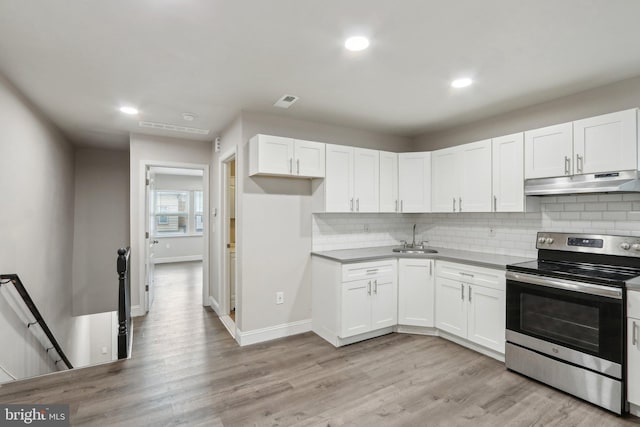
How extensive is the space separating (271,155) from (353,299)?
175 centimetres

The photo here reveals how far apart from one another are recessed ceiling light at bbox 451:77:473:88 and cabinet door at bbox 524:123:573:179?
2.78 feet

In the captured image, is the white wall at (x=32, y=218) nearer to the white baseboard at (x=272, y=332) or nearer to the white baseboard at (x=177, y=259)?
the white baseboard at (x=272, y=332)

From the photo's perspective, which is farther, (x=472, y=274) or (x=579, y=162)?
(x=472, y=274)

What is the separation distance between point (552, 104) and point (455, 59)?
1527mm

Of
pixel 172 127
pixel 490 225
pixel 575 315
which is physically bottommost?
pixel 575 315

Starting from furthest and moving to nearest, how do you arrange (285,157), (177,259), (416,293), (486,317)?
(177,259), (416,293), (285,157), (486,317)

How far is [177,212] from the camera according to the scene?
9.53 metres

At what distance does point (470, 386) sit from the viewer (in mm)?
2584

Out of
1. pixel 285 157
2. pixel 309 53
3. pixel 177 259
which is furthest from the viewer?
pixel 177 259

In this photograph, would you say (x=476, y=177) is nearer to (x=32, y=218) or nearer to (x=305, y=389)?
(x=305, y=389)

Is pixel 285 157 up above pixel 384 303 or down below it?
above

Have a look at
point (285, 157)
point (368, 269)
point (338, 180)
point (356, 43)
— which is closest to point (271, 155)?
point (285, 157)

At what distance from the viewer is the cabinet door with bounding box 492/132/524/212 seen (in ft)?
10.2

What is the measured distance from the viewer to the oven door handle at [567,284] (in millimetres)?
2223
